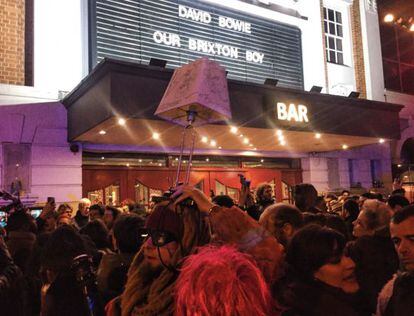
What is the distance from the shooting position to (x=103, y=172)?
393 inches

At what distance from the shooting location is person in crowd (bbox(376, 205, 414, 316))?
2.04 metres

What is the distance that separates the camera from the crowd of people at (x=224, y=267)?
169 centimetres

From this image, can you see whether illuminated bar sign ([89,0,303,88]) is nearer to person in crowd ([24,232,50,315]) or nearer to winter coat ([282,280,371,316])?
person in crowd ([24,232,50,315])

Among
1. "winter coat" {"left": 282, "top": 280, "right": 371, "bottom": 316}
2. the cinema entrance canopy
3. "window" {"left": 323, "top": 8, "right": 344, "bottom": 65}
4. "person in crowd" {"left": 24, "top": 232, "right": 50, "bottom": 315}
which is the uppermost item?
"window" {"left": 323, "top": 8, "right": 344, "bottom": 65}

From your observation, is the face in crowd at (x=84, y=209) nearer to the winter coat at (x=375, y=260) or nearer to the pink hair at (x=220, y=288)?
the winter coat at (x=375, y=260)

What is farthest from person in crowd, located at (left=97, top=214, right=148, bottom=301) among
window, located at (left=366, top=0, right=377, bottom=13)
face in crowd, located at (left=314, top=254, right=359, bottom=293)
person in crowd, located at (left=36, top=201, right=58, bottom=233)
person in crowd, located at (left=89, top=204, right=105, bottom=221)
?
window, located at (left=366, top=0, right=377, bottom=13)

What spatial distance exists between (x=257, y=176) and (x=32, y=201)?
21.2 ft

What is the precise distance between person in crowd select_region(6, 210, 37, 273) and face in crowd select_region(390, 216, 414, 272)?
11.7ft

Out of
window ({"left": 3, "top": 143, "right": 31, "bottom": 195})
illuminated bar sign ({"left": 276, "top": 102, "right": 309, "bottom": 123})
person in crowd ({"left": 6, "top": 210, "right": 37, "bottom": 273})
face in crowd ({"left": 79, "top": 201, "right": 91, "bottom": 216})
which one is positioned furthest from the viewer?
illuminated bar sign ({"left": 276, "top": 102, "right": 309, "bottom": 123})

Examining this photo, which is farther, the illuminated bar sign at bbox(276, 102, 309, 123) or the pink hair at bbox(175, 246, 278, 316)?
the illuminated bar sign at bbox(276, 102, 309, 123)

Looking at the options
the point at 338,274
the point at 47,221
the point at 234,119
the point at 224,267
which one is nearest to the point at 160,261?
the point at 224,267

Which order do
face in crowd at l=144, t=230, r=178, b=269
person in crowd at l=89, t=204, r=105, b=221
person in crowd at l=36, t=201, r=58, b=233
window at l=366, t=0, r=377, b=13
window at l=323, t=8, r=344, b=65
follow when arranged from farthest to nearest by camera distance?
window at l=366, t=0, r=377, b=13, window at l=323, t=8, r=344, b=65, person in crowd at l=89, t=204, r=105, b=221, person in crowd at l=36, t=201, r=58, b=233, face in crowd at l=144, t=230, r=178, b=269

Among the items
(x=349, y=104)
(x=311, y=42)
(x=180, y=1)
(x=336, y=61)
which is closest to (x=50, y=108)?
(x=180, y=1)

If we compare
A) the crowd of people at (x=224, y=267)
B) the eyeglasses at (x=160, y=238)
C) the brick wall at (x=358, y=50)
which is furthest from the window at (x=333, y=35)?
the eyeglasses at (x=160, y=238)
